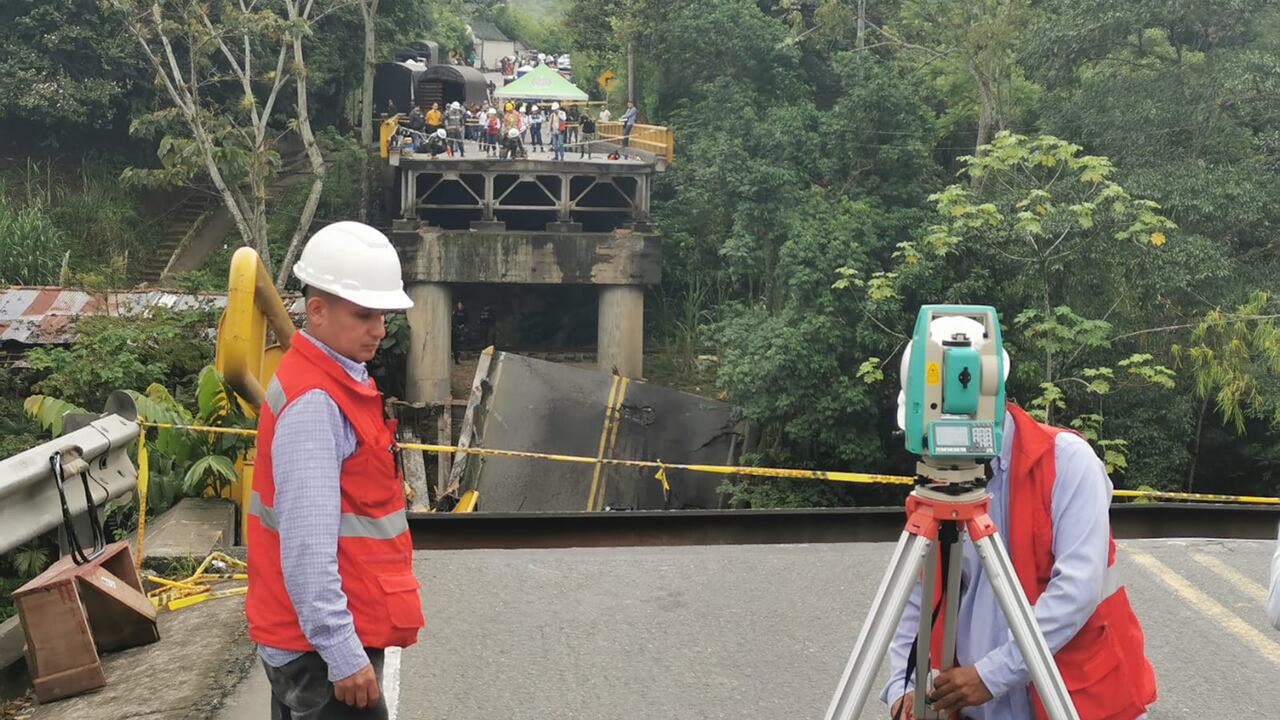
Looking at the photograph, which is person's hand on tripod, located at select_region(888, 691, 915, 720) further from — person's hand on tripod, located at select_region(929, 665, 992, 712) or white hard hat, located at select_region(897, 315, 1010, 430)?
white hard hat, located at select_region(897, 315, 1010, 430)

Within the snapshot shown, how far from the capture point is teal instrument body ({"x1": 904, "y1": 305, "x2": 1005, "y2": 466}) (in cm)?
245

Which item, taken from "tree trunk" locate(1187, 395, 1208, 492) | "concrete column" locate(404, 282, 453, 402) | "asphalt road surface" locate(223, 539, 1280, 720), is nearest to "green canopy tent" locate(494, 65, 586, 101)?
"concrete column" locate(404, 282, 453, 402)

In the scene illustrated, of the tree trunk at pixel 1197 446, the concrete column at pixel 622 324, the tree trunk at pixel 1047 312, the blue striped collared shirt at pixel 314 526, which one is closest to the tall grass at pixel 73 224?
the concrete column at pixel 622 324

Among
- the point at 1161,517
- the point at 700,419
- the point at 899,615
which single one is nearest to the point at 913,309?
the point at 700,419

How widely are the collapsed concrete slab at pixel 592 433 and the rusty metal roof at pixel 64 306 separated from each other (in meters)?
4.63

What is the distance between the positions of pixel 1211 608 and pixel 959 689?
348 centimetres

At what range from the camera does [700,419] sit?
27.7 meters

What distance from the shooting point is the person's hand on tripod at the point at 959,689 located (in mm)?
2676

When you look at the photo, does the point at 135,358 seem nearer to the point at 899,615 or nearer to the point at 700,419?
the point at 700,419

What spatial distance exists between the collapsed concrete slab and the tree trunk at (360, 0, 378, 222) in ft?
44.3

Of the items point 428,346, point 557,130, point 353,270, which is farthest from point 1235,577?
point 557,130

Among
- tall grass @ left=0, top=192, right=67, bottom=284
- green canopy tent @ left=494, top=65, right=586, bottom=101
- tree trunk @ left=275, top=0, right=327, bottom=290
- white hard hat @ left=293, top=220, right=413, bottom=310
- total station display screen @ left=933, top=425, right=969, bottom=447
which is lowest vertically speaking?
total station display screen @ left=933, top=425, right=969, bottom=447

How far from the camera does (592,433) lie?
1075 inches

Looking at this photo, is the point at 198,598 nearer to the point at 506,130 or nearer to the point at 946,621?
the point at 946,621
